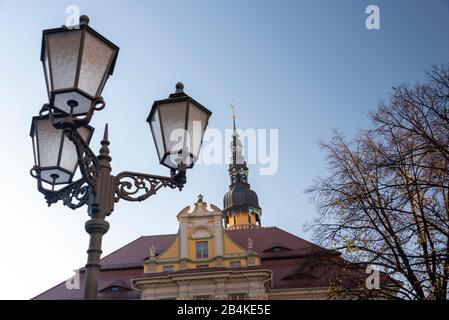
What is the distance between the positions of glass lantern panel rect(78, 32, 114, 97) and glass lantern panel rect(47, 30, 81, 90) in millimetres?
70

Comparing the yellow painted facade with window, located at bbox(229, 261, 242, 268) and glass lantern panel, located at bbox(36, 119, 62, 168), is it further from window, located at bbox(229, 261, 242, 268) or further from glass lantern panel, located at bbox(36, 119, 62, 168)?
glass lantern panel, located at bbox(36, 119, 62, 168)

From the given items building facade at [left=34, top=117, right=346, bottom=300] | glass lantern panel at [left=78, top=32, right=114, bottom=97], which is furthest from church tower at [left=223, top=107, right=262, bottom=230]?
glass lantern panel at [left=78, top=32, right=114, bottom=97]

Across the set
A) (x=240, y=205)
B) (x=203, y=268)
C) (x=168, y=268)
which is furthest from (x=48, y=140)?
(x=240, y=205)

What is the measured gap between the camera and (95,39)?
4.37 m

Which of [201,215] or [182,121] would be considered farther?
[201,215]

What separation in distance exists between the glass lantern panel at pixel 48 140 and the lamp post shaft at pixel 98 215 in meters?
0.60

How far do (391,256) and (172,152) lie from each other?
36.8 feet

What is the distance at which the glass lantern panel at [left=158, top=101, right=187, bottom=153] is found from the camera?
15.8ft

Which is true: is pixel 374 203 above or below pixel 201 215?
below

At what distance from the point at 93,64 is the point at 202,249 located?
2737 centimetres

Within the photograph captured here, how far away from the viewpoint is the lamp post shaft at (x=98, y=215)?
4000mm
